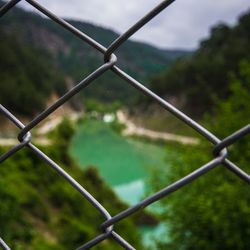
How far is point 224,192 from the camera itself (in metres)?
4.99

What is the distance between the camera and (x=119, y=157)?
20.3m

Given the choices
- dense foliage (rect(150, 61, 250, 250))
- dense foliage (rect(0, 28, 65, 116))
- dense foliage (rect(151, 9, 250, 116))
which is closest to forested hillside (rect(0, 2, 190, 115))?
dense foliage (rect(0, 28, 65, 116))

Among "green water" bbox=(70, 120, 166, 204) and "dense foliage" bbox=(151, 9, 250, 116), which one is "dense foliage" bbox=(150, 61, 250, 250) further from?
"dense foliage" bbox=(151, 9, 250, 116)

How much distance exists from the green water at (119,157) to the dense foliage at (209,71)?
11.1 feet

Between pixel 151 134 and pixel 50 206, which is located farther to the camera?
pixel 151 134

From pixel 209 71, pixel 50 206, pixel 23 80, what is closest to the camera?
pixel 50 206

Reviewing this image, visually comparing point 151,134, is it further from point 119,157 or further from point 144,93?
point 144,93

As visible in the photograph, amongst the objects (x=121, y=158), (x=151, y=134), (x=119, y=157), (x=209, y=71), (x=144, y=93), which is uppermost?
(x=209, y=71)

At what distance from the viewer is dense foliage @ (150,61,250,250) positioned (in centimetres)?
482

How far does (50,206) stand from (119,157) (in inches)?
391

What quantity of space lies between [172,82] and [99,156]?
8816 mm

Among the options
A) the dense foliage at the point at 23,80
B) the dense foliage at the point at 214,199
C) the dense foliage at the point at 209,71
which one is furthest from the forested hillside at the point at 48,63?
the dense foliage at the point at 209,71

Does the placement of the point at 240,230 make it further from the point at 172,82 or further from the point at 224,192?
the point at 172,82

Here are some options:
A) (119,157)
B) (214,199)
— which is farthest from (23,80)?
(214,199)
